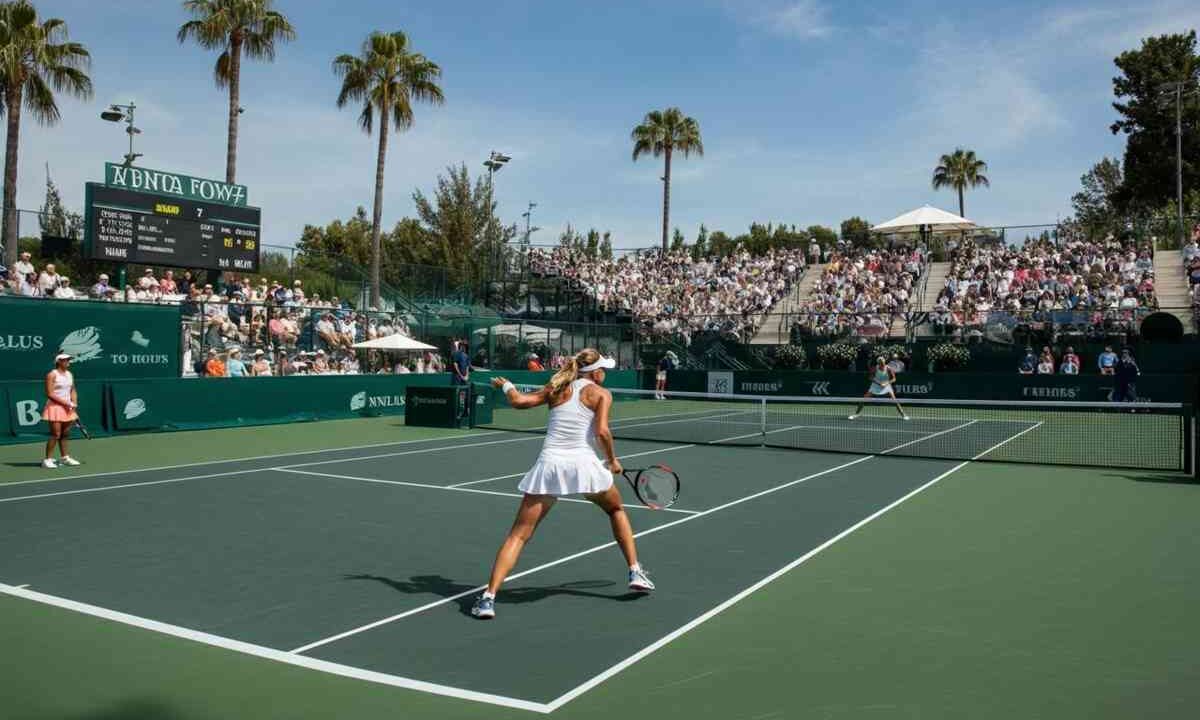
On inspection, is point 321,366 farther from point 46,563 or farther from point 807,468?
point 46,563

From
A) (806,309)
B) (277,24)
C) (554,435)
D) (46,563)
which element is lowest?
(46,563)

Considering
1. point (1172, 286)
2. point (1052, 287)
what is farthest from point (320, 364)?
point (1172, 286)

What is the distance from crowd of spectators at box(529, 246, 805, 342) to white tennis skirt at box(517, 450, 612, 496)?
3025cm

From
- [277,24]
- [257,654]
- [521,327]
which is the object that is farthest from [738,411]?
[257,654]

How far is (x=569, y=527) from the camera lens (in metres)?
9.32

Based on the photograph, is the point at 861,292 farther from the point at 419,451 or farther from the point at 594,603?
the point at 594,603

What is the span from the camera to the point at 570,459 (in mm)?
6145

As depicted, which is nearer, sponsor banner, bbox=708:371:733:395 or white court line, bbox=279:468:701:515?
white court line, bbox=279:468:701:515

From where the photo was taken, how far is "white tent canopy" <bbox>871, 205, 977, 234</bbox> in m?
34.1

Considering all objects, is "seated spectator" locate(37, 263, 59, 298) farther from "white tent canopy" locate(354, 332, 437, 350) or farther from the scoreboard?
"white tent canopy" locate(354, 332, 437, 350)

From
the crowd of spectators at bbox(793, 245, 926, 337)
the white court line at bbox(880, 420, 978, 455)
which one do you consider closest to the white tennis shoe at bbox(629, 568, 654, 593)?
the white court line at bbox(880, 420, 978, 455)

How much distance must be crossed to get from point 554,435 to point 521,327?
83.3 ft

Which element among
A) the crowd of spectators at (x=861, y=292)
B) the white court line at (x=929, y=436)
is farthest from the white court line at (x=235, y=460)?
the crowd of spectators at (x=861, y=292)

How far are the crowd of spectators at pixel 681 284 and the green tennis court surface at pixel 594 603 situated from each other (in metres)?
25.0
